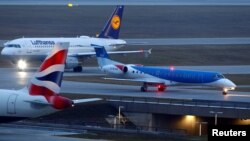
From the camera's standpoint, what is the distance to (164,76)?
231 feet

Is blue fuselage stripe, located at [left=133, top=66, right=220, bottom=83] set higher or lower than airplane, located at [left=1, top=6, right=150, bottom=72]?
lower

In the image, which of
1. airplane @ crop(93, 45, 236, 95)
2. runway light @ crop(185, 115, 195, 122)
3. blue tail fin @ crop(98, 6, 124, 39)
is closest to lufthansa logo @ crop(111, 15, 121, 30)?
blue tail fin @ crop(98, 6, 124, 39)

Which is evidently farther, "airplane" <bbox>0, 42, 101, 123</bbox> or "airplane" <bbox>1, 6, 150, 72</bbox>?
"airplane" <bbox>1, 6, 150, 72</bbox>

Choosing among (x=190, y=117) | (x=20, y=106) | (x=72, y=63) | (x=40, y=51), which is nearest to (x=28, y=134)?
(x=20, y=106)

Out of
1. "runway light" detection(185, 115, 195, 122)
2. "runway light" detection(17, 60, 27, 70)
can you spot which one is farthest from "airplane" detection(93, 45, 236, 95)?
"runway light" detection(17, 60, 27, 70)

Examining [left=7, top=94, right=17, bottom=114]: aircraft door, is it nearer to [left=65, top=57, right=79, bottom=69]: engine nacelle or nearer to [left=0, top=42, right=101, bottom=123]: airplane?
[left=0, top=42, right=101, bottom=123]: airplane

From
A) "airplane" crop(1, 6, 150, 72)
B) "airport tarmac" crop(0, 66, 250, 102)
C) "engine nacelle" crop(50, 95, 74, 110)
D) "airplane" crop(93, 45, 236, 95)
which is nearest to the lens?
"engine nacelle" crop(50, 95, 74, 110)

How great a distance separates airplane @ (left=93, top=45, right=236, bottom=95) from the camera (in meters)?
68.7

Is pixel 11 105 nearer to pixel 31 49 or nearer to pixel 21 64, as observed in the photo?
pixel 31 49

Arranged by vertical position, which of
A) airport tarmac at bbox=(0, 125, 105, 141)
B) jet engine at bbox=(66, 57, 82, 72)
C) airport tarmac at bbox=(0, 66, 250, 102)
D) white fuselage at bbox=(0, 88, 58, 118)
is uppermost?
jet engine at bbox=(66, 57, 82, 72)

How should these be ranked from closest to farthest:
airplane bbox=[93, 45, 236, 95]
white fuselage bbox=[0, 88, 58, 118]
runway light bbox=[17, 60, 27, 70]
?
white fuselage bbox=[0, 88, 58, 118] → airplane bbox=[93, 45, 236, 95] → runway light bbox=[17, 60, 27, 70]

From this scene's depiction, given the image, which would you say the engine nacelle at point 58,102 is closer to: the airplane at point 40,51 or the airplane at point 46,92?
the airplane at point 46,92

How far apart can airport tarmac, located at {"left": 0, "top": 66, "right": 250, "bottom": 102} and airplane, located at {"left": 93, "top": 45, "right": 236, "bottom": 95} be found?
0.65m

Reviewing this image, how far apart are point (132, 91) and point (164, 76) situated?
8.45 feet
